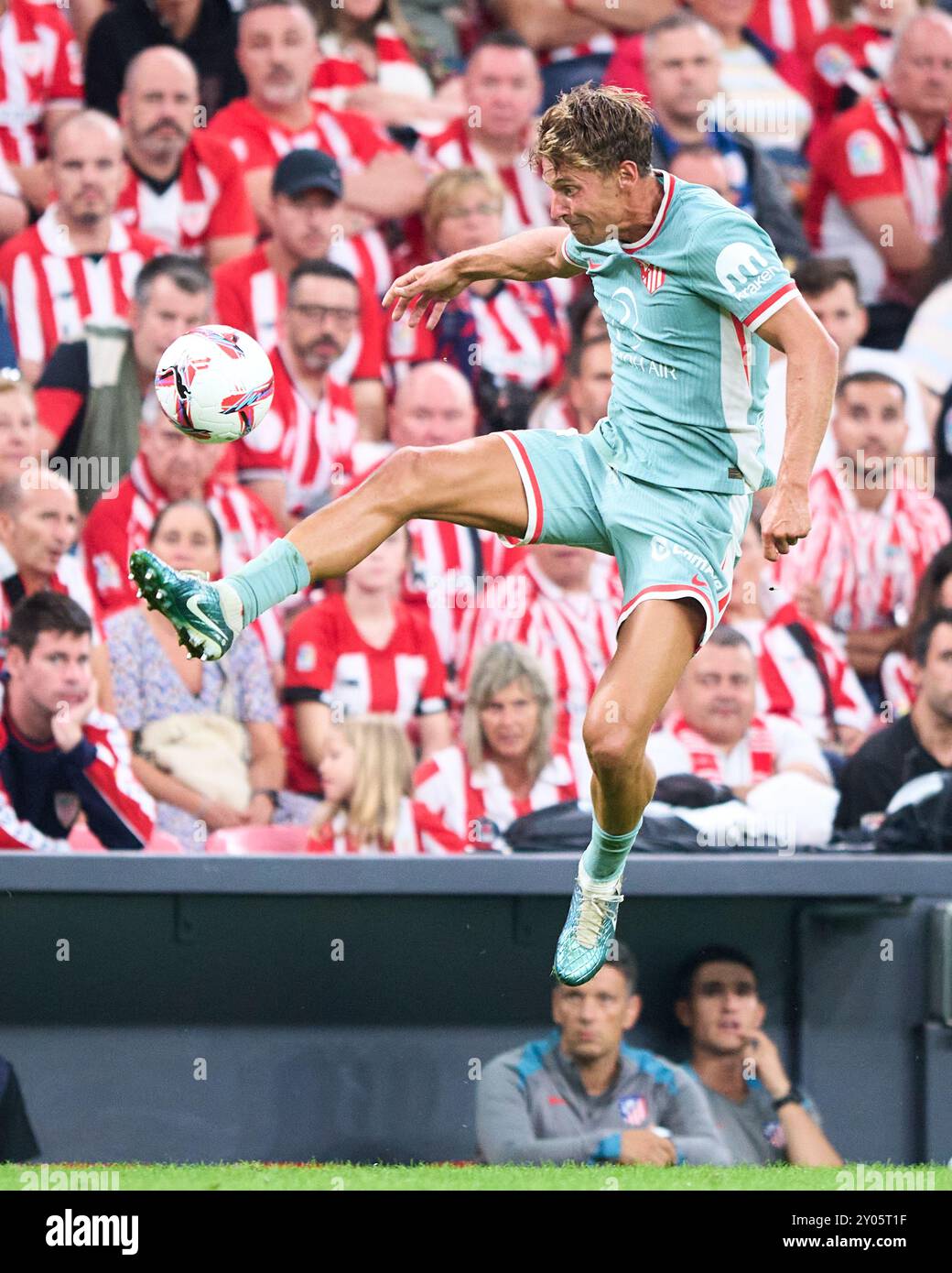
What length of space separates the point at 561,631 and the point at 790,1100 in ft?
5.51

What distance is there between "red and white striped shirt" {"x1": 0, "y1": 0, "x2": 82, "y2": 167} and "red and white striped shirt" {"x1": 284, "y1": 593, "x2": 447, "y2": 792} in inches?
83.6

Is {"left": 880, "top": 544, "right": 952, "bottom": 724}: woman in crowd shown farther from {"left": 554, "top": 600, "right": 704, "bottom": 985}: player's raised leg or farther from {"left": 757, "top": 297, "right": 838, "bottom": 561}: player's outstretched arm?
{"left": 757, "top": 297, "right": 838, "bottom": 561}: player's outstretched arm

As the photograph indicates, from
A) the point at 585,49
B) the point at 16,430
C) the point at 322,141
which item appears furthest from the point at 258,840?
the point at 585,49

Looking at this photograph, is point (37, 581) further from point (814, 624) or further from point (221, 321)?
point (814, 624)

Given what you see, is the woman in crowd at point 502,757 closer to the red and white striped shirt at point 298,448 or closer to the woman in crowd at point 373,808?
the woman in crowd at point 373,808

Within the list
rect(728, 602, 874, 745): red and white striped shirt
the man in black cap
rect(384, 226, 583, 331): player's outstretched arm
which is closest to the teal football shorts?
rect(384, 226, 583, 331): player's outstretched arm

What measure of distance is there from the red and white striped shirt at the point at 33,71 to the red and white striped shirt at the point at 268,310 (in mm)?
886

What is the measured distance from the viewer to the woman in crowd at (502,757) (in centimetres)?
A: 590

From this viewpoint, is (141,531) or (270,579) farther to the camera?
(141,531)

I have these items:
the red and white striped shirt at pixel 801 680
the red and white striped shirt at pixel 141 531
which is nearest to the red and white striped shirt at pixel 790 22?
the red and white striped shirt at pixel 801 680

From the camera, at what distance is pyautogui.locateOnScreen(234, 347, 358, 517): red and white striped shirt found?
260 inches

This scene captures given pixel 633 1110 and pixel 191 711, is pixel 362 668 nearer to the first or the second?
pixel 191 711

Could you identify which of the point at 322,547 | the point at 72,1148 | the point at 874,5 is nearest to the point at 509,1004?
the point at 72,1148

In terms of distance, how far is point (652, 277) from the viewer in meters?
4.34
